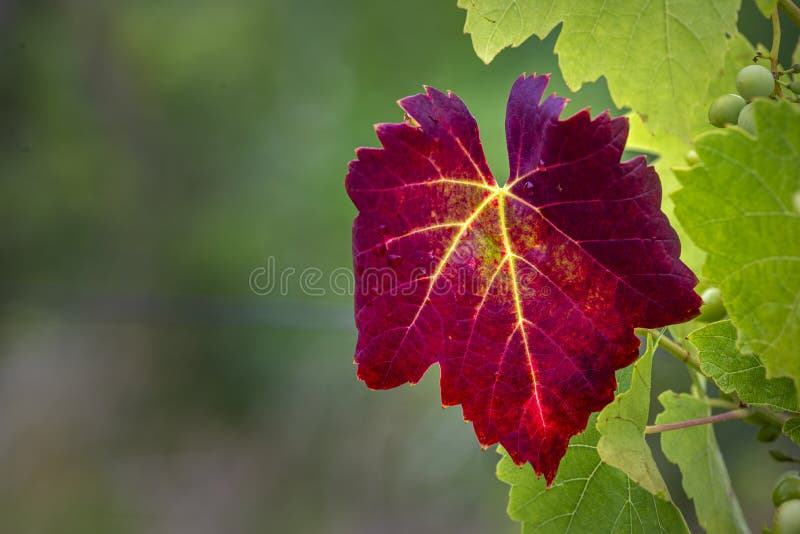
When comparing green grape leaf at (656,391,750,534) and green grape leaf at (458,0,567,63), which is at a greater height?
green grape leaf at (458,0,567,63)

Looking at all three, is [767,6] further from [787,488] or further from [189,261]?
[189,261]

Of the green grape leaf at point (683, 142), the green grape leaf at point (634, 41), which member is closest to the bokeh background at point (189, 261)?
the green grape leaf at point (683, 142)

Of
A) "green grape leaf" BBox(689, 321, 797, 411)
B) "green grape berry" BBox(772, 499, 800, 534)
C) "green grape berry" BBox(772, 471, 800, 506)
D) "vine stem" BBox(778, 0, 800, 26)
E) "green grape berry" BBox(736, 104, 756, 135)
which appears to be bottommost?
"green grape berry" BBox(772, 499, 800, 534)

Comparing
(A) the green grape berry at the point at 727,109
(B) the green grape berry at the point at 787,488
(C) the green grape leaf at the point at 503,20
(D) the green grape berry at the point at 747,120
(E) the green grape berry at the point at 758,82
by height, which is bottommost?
(B) the green grape berry at the point at 787,488

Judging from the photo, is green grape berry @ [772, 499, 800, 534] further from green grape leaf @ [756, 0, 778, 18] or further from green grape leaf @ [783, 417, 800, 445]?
green grape leaf @ [756, 0, 778, 18]

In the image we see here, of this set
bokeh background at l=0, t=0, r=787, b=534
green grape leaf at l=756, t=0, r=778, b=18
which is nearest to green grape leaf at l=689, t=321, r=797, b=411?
green grape leaf at l=756, t=0, r=778, b=18

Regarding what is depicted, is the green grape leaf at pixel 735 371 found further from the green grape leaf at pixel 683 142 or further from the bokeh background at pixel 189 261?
the bokeh background at pixel 189 261
